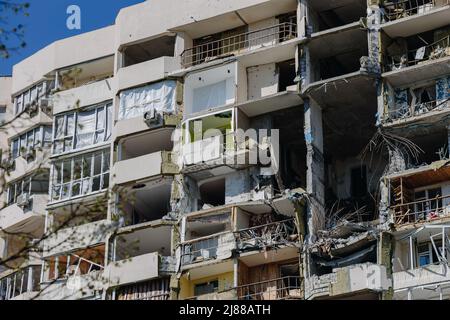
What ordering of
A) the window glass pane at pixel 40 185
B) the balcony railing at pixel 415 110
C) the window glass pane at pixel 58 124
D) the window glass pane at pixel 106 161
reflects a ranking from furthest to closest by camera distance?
the window glass pane at pixel 40 185
the window glass pane at pixel 58 124
the window glass pane at pixel 106 161
the balcony railing at pixel 415 110

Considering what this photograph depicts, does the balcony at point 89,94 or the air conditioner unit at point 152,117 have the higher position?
the balcony at point 89,94

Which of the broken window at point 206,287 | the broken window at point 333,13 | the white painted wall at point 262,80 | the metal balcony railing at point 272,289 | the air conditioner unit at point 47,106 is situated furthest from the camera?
the air conditioner unit at point 47,106

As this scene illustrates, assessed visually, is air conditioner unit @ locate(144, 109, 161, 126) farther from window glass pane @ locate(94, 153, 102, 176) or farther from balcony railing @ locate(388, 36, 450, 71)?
balcony railing @ locate(388, 36, 450, 71)

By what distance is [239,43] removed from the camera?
164ft

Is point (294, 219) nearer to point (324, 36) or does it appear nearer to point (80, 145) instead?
point (324, 36)

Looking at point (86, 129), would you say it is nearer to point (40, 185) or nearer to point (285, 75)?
point (40, 185)

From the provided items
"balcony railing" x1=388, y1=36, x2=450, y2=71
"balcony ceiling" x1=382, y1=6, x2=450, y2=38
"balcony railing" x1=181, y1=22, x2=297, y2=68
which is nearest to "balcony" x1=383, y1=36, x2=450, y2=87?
"balcony railing" x1=388, y1=36, x2=450, y2=71

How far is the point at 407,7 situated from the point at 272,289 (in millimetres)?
12055

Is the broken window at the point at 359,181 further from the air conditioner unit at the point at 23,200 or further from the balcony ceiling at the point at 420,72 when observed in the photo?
the air conditioner unit at the point at 23,200

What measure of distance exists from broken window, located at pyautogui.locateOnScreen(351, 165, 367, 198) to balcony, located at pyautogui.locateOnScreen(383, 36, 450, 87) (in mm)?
4419

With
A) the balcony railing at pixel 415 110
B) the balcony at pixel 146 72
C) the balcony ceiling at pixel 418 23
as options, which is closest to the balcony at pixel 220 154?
the balcony at pixel 146 72

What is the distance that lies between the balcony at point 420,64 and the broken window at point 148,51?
10.4m

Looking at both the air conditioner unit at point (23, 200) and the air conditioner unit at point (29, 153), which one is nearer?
the air conditioner unit at point (29, 153)

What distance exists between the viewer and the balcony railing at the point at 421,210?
141ft
